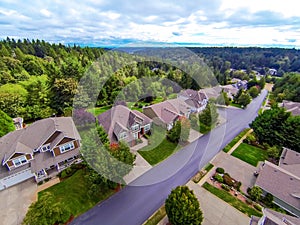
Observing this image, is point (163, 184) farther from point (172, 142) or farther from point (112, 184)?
point (172, 142)

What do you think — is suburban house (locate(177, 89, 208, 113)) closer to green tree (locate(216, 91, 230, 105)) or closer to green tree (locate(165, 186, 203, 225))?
green tree (locate(216, 91, 230, 105))

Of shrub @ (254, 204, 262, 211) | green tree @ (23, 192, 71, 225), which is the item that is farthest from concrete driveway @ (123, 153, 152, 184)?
shrub @ (254, 204, 262, 211)

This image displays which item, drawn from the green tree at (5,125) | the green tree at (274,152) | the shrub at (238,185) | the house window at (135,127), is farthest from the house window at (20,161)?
the green tree at (274,152)

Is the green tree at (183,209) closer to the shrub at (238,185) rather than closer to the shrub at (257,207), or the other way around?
the shrub at (257,207)

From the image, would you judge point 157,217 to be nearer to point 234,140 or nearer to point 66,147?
point 66,147

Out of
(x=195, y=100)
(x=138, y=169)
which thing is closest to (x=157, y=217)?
(x=138, y=169)

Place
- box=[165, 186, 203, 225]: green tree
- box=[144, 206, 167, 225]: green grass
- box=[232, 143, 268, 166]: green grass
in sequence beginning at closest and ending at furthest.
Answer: box=[165, 186, 203, 225]: green tree, box=[144, 206, 167, 225]: green grass, box=[232, 143, 268, 166]: green grass

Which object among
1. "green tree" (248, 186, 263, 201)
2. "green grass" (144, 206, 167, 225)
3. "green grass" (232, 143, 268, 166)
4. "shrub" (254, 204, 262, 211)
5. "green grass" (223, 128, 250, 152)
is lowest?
"shrub" (254, 204, 262, 211)

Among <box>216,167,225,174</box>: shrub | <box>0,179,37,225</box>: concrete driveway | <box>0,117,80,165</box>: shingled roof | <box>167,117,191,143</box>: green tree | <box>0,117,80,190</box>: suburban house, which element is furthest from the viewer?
<box>167,117,191,143</box>: green tree

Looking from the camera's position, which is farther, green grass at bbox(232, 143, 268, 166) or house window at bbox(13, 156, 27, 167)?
green grass at bbox(232, 143, 268, 166)
